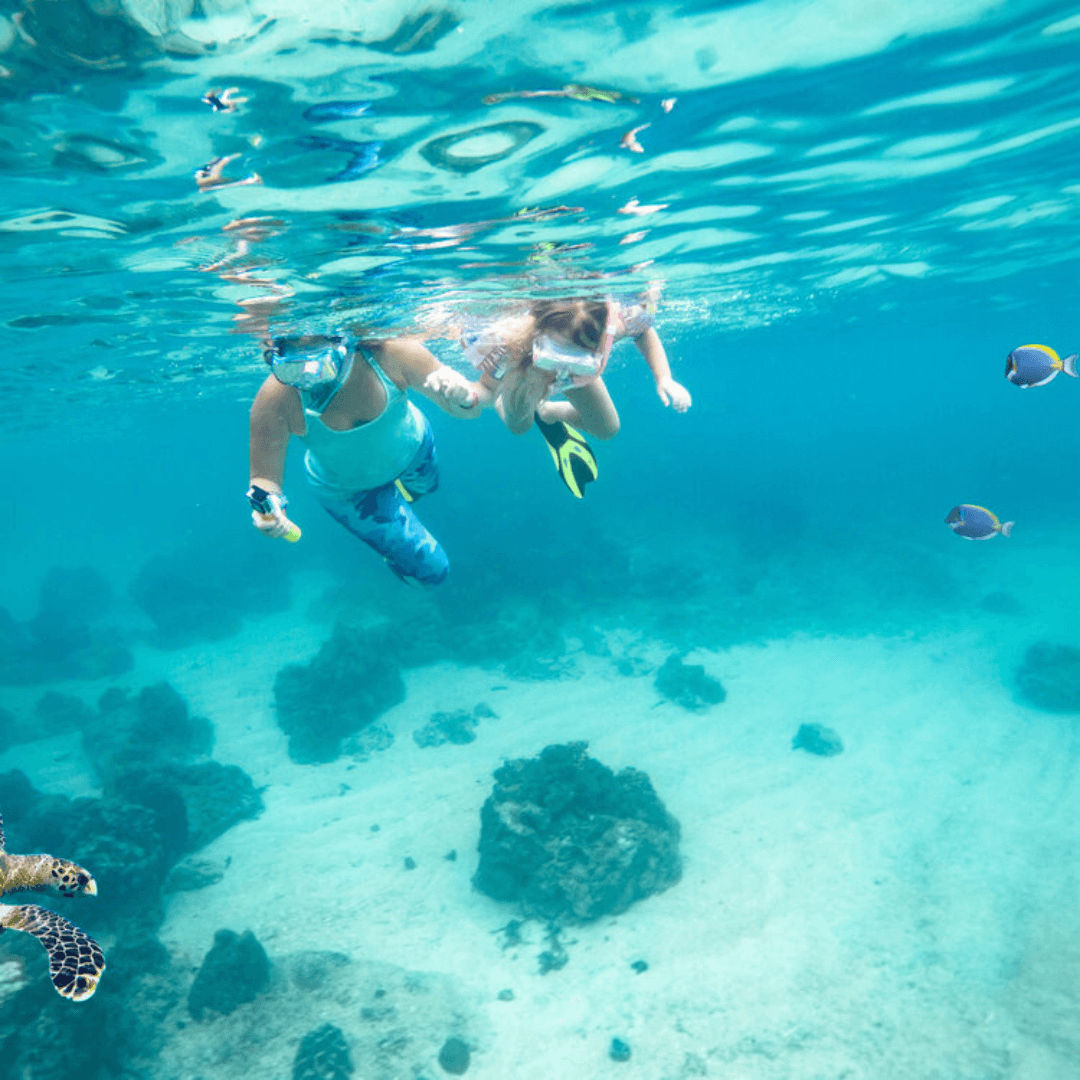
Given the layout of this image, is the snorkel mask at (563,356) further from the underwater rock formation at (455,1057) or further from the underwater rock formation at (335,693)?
the underwater rock formation at (335,693)

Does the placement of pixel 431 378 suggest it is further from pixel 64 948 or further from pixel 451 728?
pixel 451 728

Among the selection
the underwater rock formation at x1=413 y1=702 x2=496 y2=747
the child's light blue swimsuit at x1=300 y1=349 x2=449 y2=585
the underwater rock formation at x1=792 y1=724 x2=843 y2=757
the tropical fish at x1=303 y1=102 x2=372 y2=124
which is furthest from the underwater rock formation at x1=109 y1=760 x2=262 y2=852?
the underwater rock formation at x1=792 y1=724 x2=843 y2=757

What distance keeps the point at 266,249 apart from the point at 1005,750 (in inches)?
654

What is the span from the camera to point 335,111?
18.5ft

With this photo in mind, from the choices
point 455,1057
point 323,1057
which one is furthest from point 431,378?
point 323,1057

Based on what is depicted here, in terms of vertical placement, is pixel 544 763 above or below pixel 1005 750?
above

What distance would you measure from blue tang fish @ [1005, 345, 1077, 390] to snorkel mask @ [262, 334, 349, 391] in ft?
18.8

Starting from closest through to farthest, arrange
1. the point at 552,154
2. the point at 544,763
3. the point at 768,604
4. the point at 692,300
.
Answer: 1. the point at 552,154
2. the point at 544,763
3. the point at 692,300
4. the point at 768,604

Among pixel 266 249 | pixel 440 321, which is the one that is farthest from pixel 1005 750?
pixel 266 249

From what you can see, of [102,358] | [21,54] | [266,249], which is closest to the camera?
[21,54]

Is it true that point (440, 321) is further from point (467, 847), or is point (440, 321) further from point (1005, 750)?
point (1005, 750)

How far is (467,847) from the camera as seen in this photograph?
10594 mm

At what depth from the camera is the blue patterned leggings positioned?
6523 mm

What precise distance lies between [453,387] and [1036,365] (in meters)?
5.09
